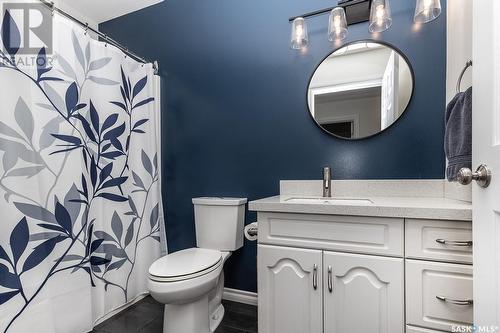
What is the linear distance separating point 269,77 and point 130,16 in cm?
152

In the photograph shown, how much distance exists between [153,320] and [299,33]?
82.2 inches

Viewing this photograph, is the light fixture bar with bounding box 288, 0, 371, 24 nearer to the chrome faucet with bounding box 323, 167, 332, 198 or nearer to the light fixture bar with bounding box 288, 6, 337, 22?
the light fixture bar with bounding box 288, 6, 337, 22

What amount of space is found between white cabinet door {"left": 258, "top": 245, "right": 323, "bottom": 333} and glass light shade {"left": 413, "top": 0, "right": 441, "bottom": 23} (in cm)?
139

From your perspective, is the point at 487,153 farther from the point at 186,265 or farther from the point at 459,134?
the point at 186,265

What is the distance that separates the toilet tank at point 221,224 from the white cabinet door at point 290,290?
0.49 metres

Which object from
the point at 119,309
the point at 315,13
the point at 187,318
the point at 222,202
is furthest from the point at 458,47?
the point at 119,309

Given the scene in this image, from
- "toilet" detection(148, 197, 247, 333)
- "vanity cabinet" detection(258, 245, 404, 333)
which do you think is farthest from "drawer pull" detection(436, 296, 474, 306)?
"toilet" detection(148, 197, 247, 333)

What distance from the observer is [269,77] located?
1.82m

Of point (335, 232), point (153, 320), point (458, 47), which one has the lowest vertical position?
point (153, 320)

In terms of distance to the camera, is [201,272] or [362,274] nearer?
[362,274]

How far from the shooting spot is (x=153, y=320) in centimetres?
164

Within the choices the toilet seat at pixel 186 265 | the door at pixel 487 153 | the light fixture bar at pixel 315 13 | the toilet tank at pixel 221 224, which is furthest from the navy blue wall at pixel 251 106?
the door at pixel 487 153

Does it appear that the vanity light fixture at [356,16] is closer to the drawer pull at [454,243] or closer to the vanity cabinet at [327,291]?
the drawer pull at [454,243]

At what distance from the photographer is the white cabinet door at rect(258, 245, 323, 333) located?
1.14 metres
